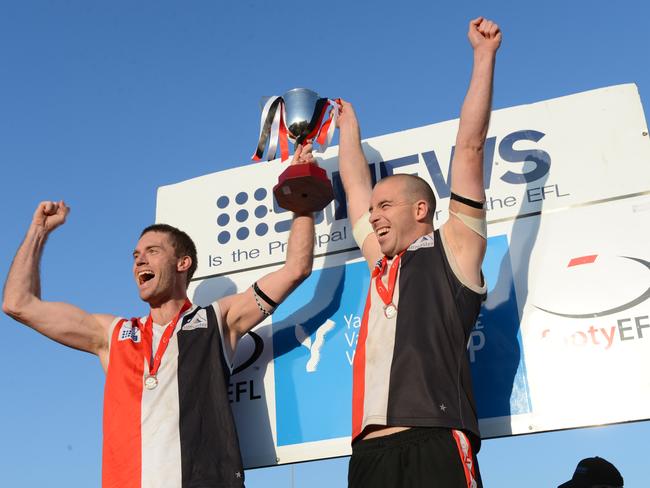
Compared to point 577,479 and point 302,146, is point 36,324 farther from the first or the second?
point 577,479

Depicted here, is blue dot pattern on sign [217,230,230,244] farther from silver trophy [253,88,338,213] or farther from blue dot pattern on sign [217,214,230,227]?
silver trophy [253,88,338,213]

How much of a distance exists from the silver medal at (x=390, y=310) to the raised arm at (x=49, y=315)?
1629mm

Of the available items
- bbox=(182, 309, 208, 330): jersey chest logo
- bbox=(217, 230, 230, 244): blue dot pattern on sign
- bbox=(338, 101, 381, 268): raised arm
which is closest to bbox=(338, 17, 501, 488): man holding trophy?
bbox=(338, 101, 381, 268): raised arm

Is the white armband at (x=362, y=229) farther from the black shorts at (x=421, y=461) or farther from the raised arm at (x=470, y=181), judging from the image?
the black shorts at (x=421, y=461)

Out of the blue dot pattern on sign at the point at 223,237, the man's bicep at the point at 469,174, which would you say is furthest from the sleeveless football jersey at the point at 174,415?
the man's bicep at the point at 469,174

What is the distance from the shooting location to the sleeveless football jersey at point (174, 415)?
12.8ft

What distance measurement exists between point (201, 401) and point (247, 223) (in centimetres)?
151

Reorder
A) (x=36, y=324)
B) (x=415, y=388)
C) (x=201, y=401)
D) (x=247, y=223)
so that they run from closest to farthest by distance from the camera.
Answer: (x=415, y=388)
(x=201, y=401)
(x=36, y=324)
(x=247, y=223)

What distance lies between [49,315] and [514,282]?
8.07ft

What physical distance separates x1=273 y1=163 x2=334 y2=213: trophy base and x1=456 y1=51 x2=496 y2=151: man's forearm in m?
0.99

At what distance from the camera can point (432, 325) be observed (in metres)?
3.57

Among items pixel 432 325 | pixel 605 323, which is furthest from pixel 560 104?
pixel 432 325

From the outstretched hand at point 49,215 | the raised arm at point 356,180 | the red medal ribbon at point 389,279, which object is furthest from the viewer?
the outstretched hand at point 49,215

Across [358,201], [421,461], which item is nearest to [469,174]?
[358,201]
